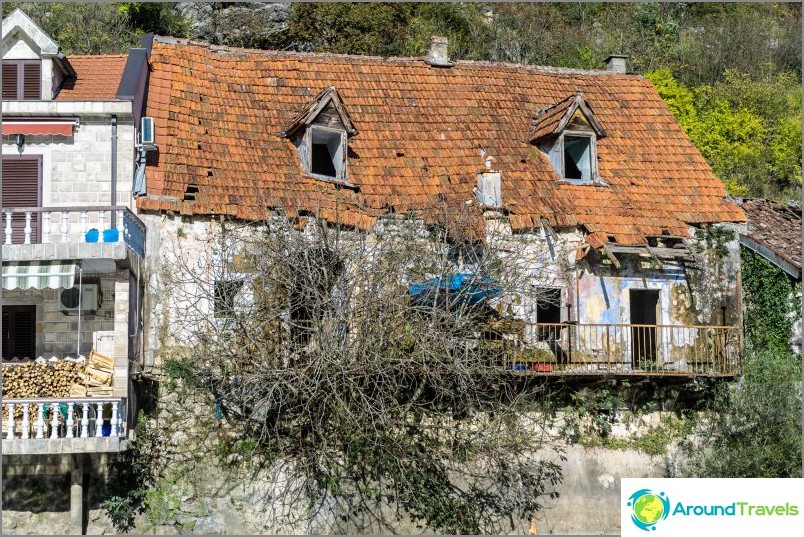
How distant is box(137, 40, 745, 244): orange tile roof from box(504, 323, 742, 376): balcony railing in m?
2.15

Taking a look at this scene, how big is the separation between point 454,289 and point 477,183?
3222 mm

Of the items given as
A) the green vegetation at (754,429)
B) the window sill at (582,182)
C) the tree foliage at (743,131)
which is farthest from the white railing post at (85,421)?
the tree foliage at (743,131)

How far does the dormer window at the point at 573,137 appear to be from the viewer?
2527 cm

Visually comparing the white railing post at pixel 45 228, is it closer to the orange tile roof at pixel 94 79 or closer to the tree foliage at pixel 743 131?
the orange tile roof at pixel 94 79

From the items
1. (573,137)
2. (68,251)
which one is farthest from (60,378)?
(573,137)

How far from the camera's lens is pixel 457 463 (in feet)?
72.4

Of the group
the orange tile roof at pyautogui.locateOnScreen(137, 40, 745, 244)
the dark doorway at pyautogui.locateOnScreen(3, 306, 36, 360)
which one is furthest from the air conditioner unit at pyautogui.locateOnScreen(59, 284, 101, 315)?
the orange tile roof at pyautogui.locateOnScreen(137, 40, 745, 244)

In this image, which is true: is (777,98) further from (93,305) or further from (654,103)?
(93,305)

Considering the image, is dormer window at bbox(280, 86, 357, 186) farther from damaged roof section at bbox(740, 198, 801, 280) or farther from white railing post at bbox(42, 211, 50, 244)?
damaged roof section at bbox(740, 198, 801, 280)

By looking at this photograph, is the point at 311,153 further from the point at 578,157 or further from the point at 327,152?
the point at 578,157

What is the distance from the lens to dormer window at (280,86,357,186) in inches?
941

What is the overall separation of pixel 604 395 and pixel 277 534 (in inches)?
284

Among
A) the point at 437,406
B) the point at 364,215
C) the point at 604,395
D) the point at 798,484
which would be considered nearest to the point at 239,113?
the point at 364,215

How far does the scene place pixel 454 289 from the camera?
22031mm
